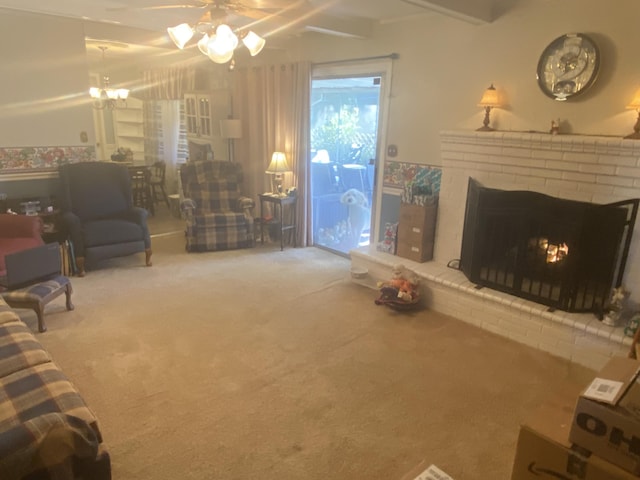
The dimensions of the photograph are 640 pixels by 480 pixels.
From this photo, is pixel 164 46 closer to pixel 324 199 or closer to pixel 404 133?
pixel 324 199

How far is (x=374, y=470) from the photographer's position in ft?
6.52

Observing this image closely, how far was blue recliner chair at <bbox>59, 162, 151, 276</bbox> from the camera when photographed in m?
4.13

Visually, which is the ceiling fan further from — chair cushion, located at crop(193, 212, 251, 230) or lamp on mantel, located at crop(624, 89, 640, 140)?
chair cushion, located at crop(193, 212, 251, 230)

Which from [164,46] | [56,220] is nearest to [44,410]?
[56,220]

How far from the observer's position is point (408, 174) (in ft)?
13.7

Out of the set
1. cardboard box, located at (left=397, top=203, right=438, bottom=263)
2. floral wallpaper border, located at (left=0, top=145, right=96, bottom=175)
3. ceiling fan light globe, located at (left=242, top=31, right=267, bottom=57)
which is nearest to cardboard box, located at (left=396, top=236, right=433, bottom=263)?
cardboard box, located at (left=397, top=203, right=438, bottom=263)

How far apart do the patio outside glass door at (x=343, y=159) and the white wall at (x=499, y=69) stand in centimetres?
49

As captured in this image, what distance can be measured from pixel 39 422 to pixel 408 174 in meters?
3.56

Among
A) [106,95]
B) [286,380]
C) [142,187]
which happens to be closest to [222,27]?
[286,380]

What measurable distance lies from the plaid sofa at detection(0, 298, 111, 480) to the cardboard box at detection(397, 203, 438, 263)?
2836 millimetres

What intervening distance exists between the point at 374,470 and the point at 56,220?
387cm

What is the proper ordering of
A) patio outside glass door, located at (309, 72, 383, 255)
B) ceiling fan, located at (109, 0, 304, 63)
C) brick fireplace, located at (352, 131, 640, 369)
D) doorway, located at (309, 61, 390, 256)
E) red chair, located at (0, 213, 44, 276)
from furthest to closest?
patio outside glass door, located at (309, 72, 383, 255)
doorway, located at (309, 61, 390, 256)
red chair, located at (0, 213, 44, 276)
brick fireplace, located at (352, 131, 640, 369)
ceiling fan, located at (109, 0, 304, 63)

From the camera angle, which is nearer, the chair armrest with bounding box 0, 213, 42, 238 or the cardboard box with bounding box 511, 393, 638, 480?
the cardboard box with bounding box 511, 393, 638, 480

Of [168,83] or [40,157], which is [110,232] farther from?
[168,83]
